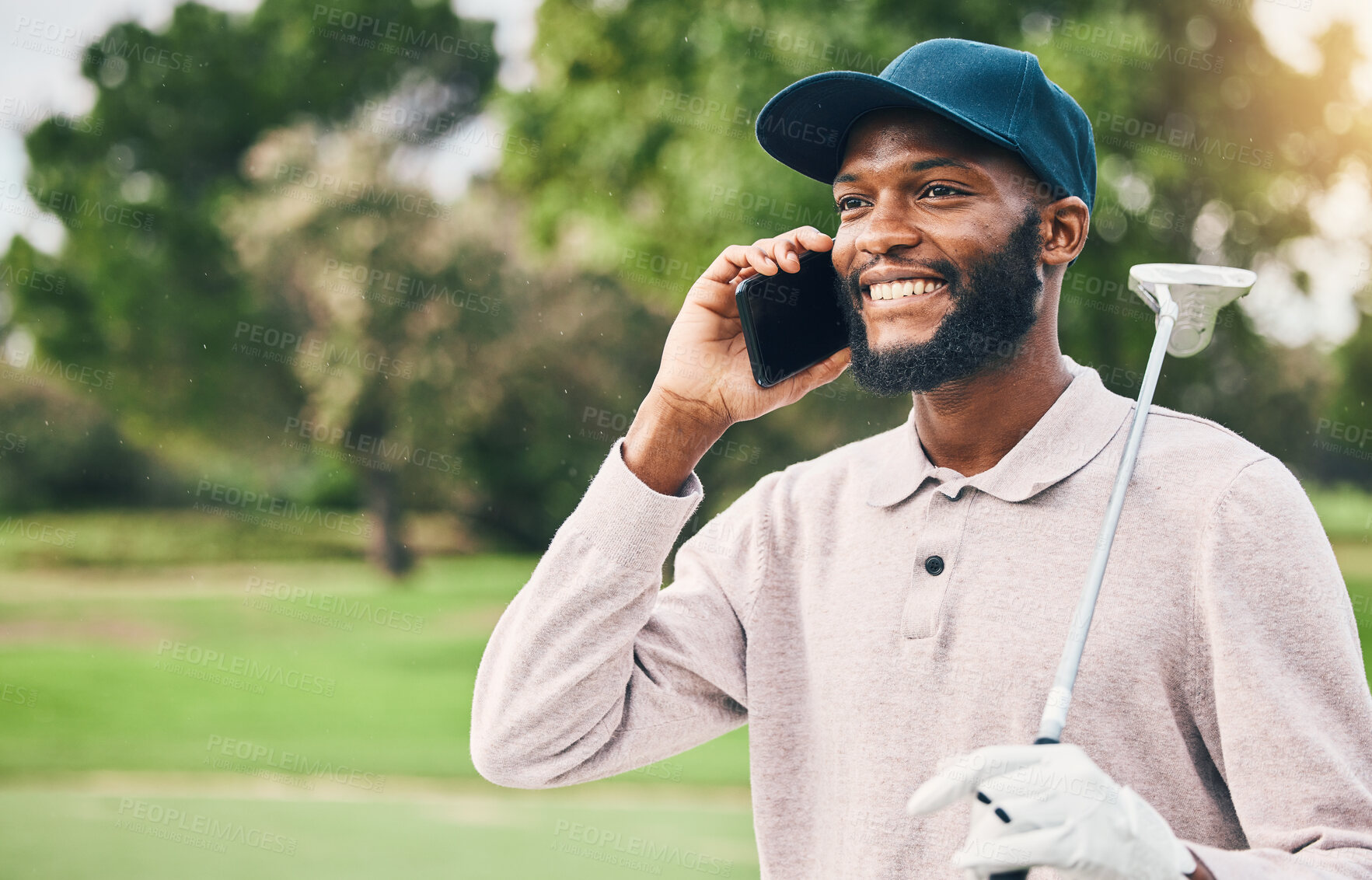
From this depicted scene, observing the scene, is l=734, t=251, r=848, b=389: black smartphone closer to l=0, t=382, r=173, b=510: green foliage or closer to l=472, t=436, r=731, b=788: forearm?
l=472, t=436, r=731, b=788: forearm

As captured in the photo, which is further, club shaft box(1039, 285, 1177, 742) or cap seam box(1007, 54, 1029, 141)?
cap seam box(1007, 54, 1029, 141)

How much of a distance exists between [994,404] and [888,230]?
0.29 metres

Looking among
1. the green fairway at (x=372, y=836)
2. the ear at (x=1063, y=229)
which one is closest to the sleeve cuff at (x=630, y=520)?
the ear at (x=1063, y=229)

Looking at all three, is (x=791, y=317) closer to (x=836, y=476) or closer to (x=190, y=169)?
(x=836, y=476)

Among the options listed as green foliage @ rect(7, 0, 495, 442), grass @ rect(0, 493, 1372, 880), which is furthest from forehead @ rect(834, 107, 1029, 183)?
green foliage @ rect(7, 0, 495, 442)

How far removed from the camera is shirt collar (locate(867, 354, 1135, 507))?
5.64ft

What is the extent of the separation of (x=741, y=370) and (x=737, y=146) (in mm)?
7855

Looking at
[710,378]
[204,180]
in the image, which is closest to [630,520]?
[710,378]

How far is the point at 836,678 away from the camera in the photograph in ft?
5.77

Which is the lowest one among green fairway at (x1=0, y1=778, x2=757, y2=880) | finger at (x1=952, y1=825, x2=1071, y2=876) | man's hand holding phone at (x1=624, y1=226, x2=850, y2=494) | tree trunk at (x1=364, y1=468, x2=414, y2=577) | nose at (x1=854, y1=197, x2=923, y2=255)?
green fairway at (x1=0, y1=778, x2=757, y2=880)

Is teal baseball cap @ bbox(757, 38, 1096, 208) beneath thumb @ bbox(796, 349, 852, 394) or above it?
above

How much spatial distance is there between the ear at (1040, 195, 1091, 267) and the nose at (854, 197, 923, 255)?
7.9 inches

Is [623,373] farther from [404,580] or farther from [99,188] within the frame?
[99,188]

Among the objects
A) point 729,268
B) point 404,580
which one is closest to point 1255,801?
point 729,268
